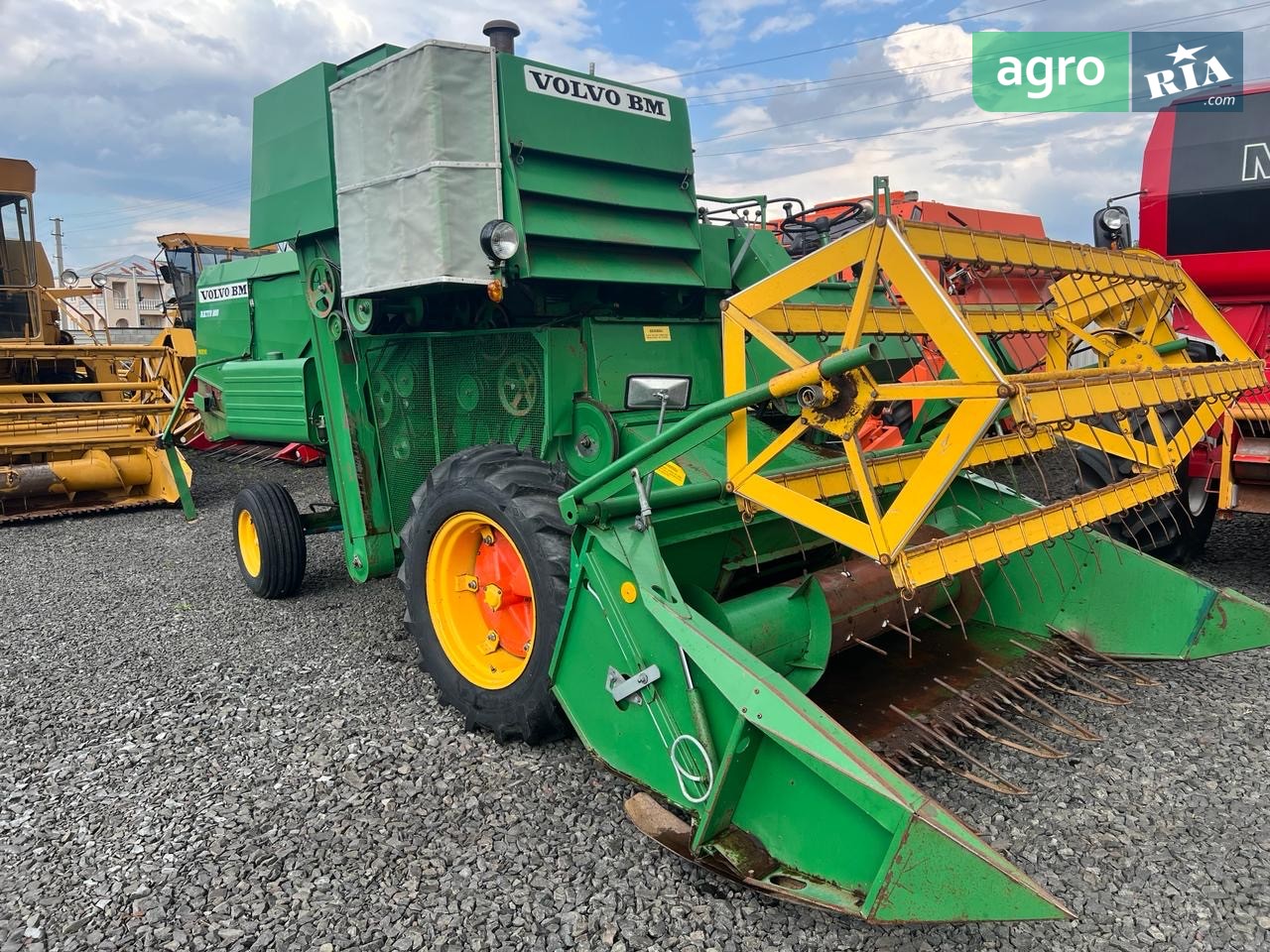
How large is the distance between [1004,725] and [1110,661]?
678 mm

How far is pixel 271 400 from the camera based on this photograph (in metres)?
5.04

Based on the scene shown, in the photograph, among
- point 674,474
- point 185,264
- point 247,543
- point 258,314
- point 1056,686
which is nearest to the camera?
point 1056,686

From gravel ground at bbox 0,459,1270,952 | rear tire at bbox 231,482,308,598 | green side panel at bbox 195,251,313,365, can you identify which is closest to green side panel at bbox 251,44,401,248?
green side panel at bbox 195,251,313,365

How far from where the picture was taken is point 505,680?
3320mm

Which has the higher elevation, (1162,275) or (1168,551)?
(1162,275)

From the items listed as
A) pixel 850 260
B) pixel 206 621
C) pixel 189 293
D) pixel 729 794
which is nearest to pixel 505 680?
pixel 729 794

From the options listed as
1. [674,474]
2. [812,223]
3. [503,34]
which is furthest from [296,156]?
[812,223]

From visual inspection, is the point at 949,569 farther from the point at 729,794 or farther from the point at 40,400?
the point at 40,400

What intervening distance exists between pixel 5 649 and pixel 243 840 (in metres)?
2.72

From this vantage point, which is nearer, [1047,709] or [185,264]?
[1047,709]

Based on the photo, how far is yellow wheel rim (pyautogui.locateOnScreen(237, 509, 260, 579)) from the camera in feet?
17.7

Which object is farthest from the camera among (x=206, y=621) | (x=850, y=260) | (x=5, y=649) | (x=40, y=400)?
(x=40, y=400)

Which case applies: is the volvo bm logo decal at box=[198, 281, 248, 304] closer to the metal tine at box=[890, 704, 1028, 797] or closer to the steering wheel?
the steering wheel

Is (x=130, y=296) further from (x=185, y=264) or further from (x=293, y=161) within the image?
(x=293, y=161)
